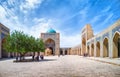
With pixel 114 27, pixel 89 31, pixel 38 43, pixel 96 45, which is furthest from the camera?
pixel 89 31

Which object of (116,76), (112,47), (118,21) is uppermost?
(118,21)

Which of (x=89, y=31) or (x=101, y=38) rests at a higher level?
(x=89, y=31)

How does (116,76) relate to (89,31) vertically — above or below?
below

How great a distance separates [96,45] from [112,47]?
11424 mm

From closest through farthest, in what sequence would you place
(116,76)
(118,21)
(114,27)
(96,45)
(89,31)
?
(116,76)
(118,21)
(114,27)
(96,45)
(89,31)

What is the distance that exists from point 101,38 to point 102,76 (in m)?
24.0

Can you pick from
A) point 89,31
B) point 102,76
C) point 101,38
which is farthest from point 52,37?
point 102,76

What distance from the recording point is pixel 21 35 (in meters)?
23.3

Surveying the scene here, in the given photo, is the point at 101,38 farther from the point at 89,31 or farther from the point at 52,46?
the point at 52,46

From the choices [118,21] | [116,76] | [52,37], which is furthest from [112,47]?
[52,37]

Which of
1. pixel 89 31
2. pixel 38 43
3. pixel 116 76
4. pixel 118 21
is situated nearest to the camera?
pixel 116 76

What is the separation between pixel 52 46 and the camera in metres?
61.8

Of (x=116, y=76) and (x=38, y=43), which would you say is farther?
(x=38, y=43)

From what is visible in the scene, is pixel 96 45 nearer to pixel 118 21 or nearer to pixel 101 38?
pixel 101 38
